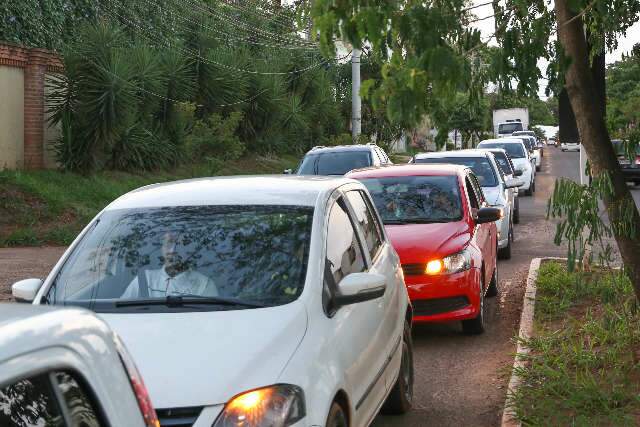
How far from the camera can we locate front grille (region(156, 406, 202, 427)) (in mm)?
4102

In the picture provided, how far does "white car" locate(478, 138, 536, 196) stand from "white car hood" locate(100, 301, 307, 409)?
24.2 metres

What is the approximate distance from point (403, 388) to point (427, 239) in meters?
2.78

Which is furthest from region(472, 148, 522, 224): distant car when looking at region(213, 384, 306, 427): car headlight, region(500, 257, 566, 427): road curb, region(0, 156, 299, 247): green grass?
region(213, 384, 306, 427): car headlight

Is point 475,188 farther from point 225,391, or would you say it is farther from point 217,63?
point 217,63

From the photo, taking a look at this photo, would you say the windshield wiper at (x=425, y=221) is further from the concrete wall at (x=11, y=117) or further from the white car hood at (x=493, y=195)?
the concrete wall at (x=11, y=117)

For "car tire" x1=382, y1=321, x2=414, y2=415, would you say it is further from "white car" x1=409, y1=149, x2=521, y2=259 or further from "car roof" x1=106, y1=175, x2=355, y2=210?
"white car" x1=409, y1=149, x2=521, y2=259

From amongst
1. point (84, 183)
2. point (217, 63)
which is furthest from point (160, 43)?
point (84, 183)

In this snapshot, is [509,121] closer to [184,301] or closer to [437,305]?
[437,305]

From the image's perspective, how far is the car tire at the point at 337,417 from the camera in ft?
14.9

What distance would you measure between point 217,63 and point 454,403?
2465cm

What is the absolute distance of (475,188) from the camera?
11586 mm

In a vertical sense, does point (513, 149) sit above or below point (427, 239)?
above

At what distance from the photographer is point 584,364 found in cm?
768

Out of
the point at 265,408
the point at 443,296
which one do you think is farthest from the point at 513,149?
the point at 265,408
